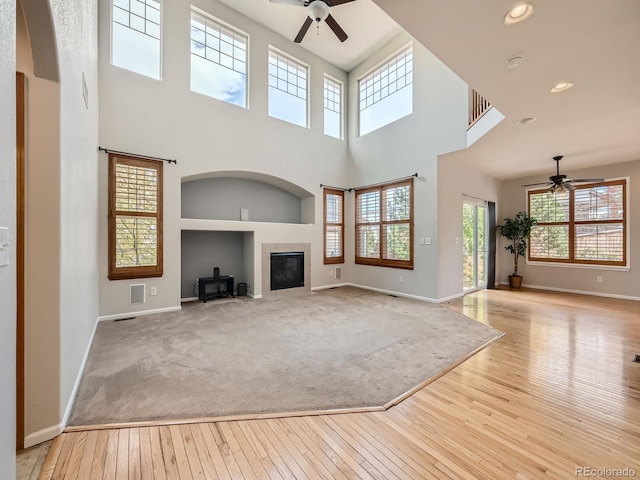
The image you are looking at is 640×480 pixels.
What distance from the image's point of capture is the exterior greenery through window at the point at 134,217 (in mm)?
4297

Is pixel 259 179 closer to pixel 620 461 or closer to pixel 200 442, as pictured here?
pixel 200 442

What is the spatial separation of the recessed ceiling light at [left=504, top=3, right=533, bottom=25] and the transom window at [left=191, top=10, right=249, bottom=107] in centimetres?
484

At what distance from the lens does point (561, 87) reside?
9.74 feet

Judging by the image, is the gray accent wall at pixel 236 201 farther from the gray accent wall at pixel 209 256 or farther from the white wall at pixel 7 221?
the white wall at pixel 7 221

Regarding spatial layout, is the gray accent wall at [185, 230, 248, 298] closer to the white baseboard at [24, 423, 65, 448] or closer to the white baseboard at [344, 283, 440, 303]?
the white baseboard at [344, 283, 440, 303]

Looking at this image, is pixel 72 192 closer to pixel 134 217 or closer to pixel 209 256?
pixel 134 217

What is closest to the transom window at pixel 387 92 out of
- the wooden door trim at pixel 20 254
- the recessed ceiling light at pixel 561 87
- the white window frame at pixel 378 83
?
the white window frame at pixel 378 83

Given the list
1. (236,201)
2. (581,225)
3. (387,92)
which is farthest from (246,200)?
(581,225)

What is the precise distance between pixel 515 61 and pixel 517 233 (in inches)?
221

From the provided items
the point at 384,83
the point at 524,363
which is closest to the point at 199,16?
the point at 384,83

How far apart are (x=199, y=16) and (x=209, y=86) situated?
1.27 meters

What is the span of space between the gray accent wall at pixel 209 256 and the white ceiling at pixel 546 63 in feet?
14.9

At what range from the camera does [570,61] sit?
98.7 inches

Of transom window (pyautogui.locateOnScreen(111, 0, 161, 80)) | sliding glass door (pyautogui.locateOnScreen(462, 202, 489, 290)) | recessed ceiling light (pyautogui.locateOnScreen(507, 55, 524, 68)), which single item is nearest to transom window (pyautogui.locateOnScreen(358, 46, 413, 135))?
sliding glass door (pyautogui.locateOnScreen(462, 202, 489, 290))
